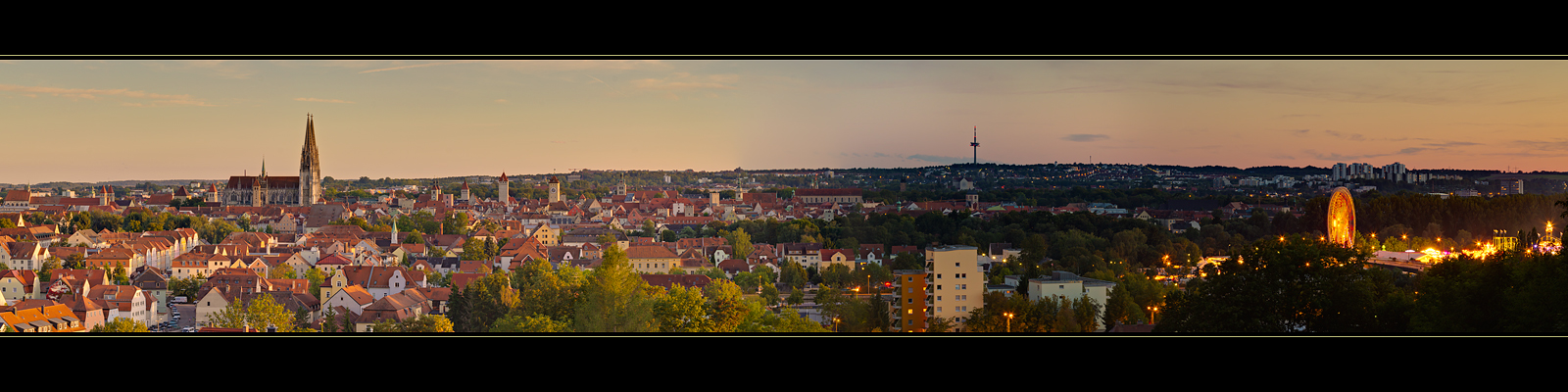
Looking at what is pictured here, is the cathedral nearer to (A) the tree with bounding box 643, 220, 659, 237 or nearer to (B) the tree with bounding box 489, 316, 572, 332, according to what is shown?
(A) the tree with bounding box 643, 220, 659, 237

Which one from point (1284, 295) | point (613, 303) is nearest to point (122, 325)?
point (613, 303)

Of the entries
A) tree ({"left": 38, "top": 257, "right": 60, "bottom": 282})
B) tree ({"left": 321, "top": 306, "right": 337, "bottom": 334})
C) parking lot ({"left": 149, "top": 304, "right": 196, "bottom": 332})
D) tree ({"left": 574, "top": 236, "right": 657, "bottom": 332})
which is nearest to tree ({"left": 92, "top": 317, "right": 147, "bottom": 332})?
parking lot ({"left": 149, "top": 304, "right": 196, "bottom": 332})

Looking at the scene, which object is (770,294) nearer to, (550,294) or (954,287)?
(954,287)

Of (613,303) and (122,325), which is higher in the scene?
(613,303)

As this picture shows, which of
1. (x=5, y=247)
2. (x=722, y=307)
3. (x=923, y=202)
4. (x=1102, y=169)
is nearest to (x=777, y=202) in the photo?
(x=923, y=202)

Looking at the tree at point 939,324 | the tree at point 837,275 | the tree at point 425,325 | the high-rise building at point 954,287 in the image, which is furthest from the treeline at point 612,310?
the tree at point 837,275
